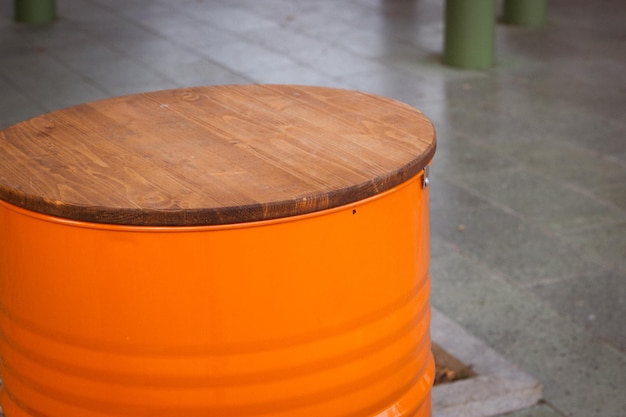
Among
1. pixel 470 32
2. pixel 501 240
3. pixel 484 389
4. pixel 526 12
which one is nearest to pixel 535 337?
pixel 484 389

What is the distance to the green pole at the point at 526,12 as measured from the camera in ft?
28.5

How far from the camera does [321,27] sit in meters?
8.98

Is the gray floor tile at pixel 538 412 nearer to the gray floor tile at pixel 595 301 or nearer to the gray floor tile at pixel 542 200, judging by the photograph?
the gray floor tile at pixel 595 301

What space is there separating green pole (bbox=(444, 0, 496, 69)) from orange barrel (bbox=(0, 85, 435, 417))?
213 inches

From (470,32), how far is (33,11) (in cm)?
423

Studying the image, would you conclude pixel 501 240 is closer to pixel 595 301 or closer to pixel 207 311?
pixel 595 301

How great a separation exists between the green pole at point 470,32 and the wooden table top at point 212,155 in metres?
4.94

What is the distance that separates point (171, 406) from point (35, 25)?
7808mm

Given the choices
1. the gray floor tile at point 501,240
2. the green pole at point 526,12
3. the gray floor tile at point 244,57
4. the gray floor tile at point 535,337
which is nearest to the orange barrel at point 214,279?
the gray floor tile at point 535,337

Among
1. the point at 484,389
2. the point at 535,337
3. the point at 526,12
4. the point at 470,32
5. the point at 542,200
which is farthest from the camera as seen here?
the point at 526,12

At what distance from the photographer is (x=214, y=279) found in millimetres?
1866

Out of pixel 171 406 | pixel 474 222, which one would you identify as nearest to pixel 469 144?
pixel 474 222

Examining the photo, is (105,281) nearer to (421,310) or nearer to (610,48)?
(421,310)

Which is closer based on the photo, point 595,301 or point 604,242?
point 595,301
